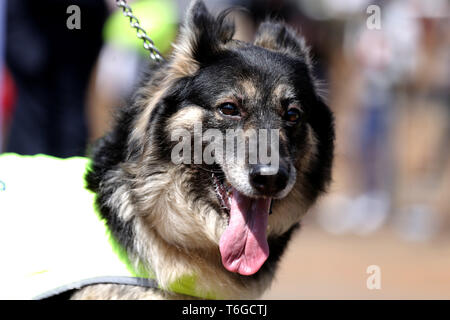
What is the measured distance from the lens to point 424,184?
9906 millimetres

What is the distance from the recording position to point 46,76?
4629 mm

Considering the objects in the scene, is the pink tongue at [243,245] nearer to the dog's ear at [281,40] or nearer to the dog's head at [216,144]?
the dog's head at [216,144]

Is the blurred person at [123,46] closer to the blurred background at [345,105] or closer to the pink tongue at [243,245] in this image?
the blurred background at [345,105]

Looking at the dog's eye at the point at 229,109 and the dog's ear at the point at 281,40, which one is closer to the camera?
the dog's eye at the point at 229,109

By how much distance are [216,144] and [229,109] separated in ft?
0.61

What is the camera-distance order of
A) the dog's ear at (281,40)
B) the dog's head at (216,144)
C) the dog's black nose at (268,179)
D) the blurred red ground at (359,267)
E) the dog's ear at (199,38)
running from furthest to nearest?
1. the blurred red ground at (359,267)
2. the dog's ear at (281,40)
3. the dog's ear at (199,38)
4. the dog's head at (216,144)
5. the dog's black nose at (268,179)

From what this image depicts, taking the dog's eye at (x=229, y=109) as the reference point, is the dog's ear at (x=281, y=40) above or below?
above

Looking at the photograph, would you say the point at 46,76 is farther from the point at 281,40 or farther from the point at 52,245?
the point at 52,245

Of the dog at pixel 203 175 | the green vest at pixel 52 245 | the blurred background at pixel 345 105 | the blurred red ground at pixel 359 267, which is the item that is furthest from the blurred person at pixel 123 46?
the green vest at pixel 52 245

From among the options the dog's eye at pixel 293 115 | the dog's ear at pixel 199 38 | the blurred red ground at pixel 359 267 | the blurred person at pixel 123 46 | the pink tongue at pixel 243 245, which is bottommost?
the blurred red ground at pixel 359 267

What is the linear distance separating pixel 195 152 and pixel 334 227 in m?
6.27

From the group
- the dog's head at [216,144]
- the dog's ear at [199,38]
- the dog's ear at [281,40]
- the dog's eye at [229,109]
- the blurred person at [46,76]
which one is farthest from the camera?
the blurred person at [46,76]

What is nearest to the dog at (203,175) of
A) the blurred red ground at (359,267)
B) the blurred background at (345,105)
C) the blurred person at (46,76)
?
the blurred background at (345,105)

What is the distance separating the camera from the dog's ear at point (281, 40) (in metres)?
3.54
